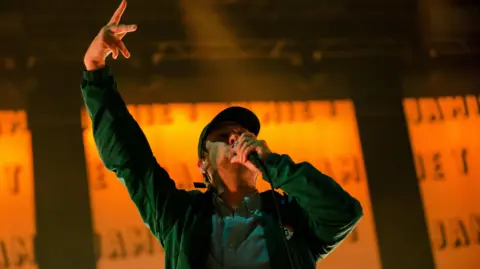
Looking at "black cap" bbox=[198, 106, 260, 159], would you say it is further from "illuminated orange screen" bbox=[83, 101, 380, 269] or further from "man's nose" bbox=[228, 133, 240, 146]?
"illuminated orange screen" bbox=[83, 101, 380, 269]

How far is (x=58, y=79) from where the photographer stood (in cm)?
190

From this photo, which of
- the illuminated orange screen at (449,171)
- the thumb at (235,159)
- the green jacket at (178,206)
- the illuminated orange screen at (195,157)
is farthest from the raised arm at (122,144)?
the illuminated orange screen at (449,171)

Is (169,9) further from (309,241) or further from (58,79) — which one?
(309,241)

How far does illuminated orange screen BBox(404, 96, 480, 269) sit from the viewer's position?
2.01 meters

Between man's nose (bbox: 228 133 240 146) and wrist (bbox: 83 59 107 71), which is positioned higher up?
wrist (bbox: 83 59 107 71)

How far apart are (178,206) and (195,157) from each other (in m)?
0.91

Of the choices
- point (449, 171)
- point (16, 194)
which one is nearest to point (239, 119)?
point (16, 194)

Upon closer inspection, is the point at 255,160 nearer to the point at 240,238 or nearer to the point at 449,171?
the point at 240,238

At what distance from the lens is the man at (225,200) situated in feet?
2.95

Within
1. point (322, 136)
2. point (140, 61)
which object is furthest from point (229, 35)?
point (322, 136)

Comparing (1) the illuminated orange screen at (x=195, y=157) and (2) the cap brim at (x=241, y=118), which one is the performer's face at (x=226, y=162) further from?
(1) the illuminated orange screen at (x=195, y=157)

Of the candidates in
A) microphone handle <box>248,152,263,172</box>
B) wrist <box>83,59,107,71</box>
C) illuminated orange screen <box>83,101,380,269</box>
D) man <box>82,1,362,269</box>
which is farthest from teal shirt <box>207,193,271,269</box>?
illuminated orange screen <box>83,101,380,269</box>

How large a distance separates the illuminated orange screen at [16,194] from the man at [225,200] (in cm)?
89

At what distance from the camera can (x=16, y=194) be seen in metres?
1.78
